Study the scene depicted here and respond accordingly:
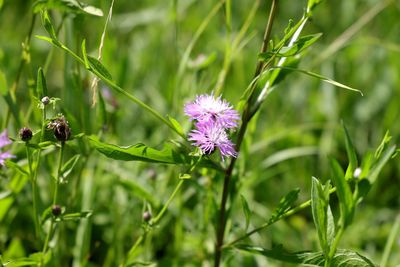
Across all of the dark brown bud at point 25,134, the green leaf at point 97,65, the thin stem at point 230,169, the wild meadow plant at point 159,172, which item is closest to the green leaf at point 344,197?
the wild meadow plant at point 159,172

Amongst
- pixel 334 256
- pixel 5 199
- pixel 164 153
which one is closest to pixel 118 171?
pixel 5 199

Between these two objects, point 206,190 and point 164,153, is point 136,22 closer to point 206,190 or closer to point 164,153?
point 206,190

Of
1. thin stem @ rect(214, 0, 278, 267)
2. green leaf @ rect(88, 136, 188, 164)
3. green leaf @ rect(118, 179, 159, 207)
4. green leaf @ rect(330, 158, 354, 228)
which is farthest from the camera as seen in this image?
green leaf @ rect(118, 179, 159, 207)

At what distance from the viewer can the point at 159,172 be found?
78.4 inches

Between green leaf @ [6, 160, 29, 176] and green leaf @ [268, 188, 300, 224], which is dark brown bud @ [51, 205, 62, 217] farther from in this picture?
green leaf @ [268, 188, 300, 224]

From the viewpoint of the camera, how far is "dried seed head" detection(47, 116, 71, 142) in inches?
42.6

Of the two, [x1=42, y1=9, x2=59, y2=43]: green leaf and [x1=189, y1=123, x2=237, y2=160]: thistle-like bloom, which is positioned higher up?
[x1=42, y1=9, x2=59, y2=43]: green leaf

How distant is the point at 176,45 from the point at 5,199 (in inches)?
24.7

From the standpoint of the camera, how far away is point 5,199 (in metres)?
1.46

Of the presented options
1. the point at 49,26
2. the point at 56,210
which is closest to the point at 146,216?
the point at 56,210

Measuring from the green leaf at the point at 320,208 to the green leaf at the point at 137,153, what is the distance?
0.81ft

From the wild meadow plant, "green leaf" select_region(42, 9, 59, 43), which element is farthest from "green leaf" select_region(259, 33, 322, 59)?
"green leaf" select_region(42, 9, 59, 43)

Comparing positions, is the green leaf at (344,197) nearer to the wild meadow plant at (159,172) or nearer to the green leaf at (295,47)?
the wild meadow plant at (159,172)

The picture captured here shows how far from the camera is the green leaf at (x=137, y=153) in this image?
1054 millimetres
